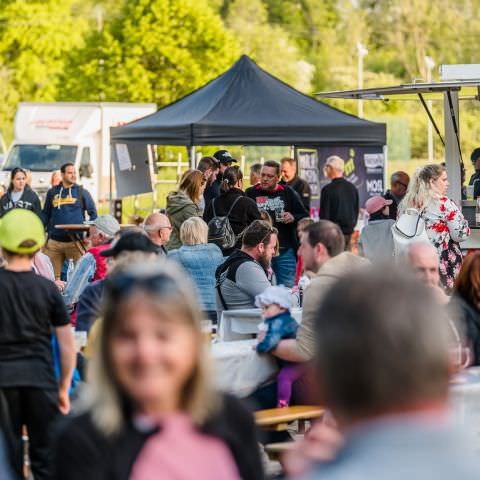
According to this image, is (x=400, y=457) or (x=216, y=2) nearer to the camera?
(x=400, y=457)

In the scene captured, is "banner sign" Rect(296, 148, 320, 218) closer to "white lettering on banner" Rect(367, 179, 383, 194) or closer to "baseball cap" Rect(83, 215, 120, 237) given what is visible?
"white lettering on banner" Rect(367, 179, 383, 194)

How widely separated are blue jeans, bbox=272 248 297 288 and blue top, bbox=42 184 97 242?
414 centimetres

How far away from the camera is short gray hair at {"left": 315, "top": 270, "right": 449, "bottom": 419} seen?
1.91 meters

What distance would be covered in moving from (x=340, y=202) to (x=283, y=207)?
2513 millimetres

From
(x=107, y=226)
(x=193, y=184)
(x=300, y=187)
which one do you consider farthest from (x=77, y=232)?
(x=107, y=226)

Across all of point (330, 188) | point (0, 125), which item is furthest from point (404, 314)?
point (0, 125)

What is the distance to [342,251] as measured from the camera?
22.5 ft

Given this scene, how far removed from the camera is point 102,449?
9.20ft

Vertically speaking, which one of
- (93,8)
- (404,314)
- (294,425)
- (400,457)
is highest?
(93,8)

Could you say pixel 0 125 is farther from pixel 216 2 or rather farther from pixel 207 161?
pixel 207 161

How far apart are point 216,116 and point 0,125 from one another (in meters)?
37.6

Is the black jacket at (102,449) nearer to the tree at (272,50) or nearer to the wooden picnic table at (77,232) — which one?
the wooden picnic table at (77,232)

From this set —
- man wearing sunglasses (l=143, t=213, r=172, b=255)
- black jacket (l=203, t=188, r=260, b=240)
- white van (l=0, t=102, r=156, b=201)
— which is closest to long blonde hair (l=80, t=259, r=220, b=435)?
man wearing sunglasses (l=143, t=213, r=172, b=255)

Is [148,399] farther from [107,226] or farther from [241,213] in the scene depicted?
[241,213]
